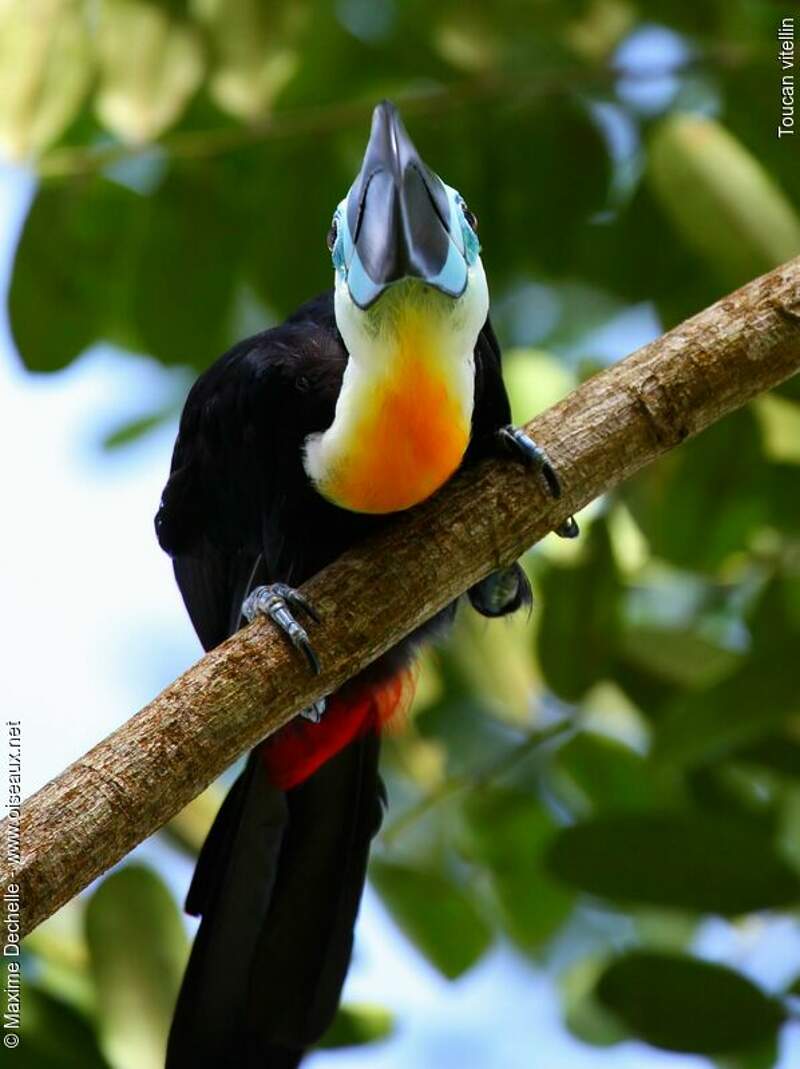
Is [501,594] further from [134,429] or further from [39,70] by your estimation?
[134,429]

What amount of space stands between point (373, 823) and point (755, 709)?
60 cm

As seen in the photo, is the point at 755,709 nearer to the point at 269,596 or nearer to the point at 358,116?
the point at 269,596

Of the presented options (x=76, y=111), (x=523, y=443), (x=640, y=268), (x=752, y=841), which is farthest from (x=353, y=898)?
(x=76, y=111)

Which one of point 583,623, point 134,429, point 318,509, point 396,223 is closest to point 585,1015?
point 583,623

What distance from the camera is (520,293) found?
9.11 feet

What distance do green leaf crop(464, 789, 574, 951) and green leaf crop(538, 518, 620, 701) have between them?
27cm

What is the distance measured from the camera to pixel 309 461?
6.57 feet

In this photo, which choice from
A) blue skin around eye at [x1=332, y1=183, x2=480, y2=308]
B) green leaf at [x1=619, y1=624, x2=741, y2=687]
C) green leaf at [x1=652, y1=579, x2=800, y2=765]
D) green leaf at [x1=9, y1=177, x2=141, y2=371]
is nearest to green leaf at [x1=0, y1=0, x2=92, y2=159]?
green leaf at [x1=9, y1=177, x2=141, y2=371]

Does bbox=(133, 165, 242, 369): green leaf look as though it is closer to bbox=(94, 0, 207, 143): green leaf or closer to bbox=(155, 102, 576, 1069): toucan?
bbox=(94, 0, 207, 143): green leaf

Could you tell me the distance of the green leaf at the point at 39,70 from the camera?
7.83 ft

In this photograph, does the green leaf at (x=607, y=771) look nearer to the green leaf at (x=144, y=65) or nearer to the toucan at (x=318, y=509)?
the toucan at (x=318, y=509)

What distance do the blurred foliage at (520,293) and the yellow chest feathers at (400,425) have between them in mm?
546

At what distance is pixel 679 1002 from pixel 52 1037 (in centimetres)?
86

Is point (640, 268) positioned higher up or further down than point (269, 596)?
higher up
